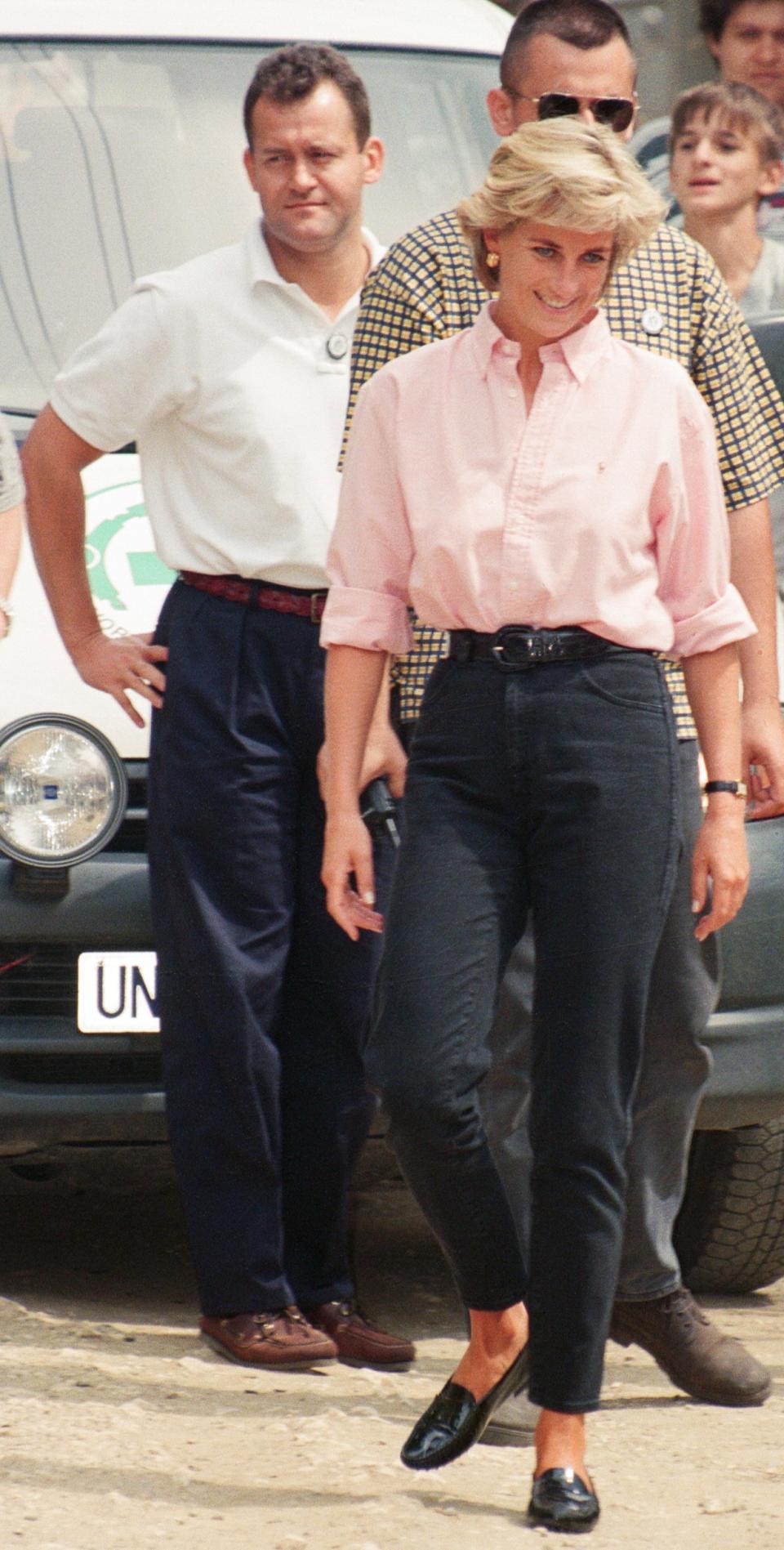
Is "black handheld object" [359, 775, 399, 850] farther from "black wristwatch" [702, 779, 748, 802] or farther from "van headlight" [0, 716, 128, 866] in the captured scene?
"black wristwatch" [702, 779, 748, 802]

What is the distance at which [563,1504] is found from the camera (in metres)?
3.45

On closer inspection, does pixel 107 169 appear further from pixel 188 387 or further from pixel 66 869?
pixel 66 869

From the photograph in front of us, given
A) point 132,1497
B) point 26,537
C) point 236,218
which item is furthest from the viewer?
point 236,218

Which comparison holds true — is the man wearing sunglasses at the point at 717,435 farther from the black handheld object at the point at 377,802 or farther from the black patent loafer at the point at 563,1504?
the black patent loafer at the point at 563,1504

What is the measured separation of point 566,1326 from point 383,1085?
39 centimetres

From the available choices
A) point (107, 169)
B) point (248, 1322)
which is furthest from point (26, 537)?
point (248, 1322)

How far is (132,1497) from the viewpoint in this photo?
363 cm

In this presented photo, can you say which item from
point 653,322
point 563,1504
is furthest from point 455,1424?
point 653,322

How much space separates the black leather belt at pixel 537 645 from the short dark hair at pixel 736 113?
2520mm

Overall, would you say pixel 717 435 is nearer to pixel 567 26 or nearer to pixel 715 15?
pixel 567 26

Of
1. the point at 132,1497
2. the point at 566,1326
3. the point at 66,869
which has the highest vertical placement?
the point at 66,869

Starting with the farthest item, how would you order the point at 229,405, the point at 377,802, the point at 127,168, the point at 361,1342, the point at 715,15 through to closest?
the point at 715,15 → the point at 127,168 → the point at 361,1342 → the point at 229,405 → the point at 377,802

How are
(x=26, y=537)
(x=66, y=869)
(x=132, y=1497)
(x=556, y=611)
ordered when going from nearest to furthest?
(x=556, y=611), (x=132, y=1497), (x=66, y=869), (x=26, y=537)

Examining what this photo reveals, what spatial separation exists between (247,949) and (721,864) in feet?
3.38
